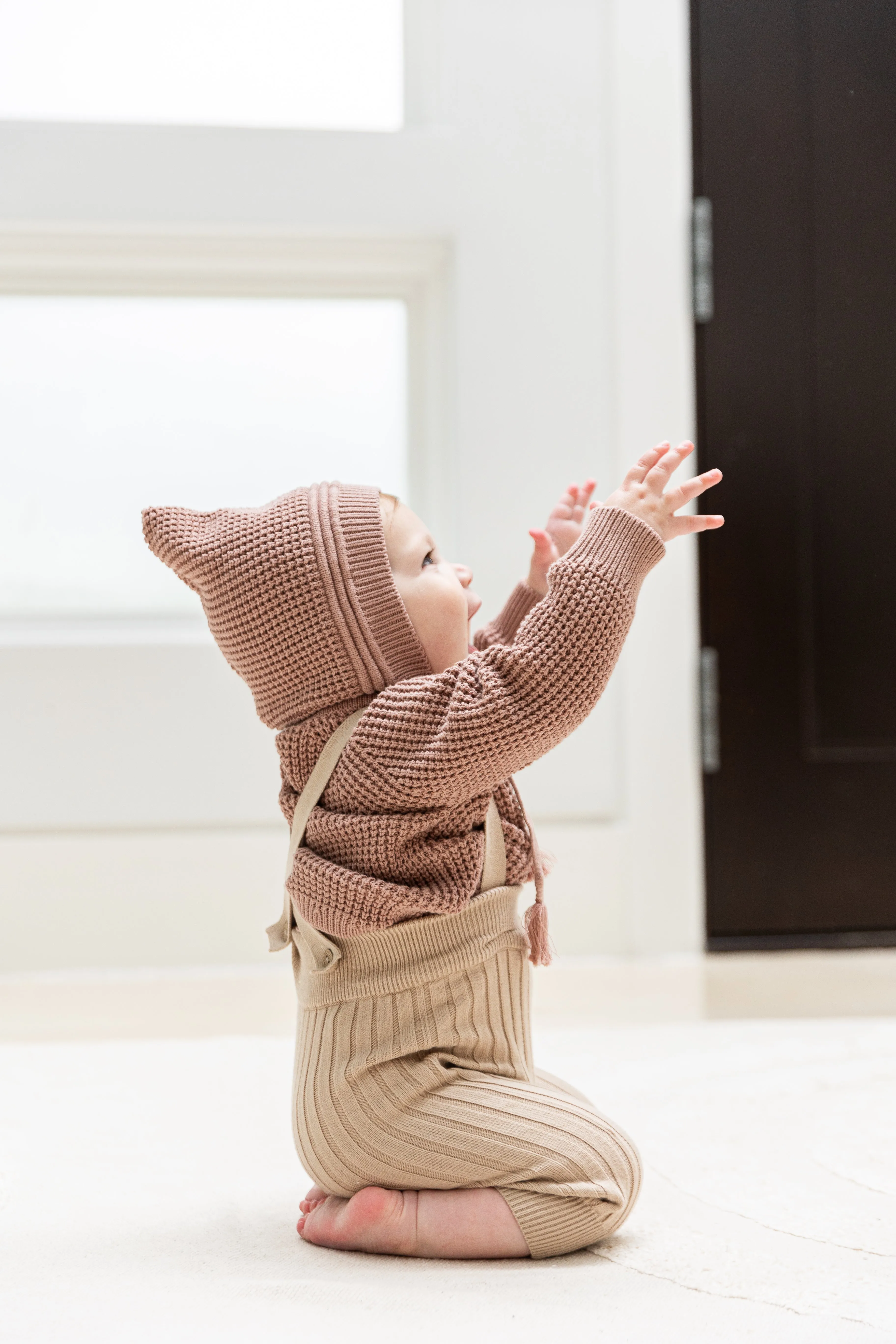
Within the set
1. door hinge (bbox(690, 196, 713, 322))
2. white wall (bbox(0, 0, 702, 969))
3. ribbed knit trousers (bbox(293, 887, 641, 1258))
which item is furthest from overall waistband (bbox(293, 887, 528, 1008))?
door hinge (bbox(690, 196, 713, 322))

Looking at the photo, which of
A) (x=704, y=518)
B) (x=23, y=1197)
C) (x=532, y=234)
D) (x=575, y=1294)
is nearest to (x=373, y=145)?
(x=532, y=234)

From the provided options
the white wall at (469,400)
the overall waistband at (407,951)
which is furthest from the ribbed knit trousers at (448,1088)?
the white wall at (469,400)

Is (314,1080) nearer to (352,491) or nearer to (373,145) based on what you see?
(352,491)

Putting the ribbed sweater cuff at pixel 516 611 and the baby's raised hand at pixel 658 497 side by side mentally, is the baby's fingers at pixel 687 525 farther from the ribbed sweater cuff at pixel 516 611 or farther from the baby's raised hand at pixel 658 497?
the ribbed sweater cuff at pixel 516 611

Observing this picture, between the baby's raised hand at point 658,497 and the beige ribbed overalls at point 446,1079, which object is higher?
the baby's raised hand at point 658,497

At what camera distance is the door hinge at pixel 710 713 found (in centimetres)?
181

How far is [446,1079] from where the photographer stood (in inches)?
29.9

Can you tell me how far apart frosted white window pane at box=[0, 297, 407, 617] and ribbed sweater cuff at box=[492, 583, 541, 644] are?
922mm

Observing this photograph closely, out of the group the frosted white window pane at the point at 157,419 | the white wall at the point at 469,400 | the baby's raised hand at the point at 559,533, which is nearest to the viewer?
the baby's raised hand at the point at 559,533

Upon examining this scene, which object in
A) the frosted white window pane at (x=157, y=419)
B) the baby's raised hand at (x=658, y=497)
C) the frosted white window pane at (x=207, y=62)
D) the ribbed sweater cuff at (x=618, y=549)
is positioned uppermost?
the frosted white window pane at (x=207, y=62)

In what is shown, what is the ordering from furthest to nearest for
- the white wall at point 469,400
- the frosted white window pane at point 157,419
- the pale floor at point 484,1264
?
the frosted white window pane at point 157,419
the white wall at point 469,400
the pale floor at point 484,1264

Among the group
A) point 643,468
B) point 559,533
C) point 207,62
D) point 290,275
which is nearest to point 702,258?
point 290,275

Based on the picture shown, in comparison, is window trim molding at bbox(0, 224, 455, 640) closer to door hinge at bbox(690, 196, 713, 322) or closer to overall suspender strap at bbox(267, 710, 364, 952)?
door hinge at bbox(690, 196, 713, 322)

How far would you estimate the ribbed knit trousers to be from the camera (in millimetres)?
733
